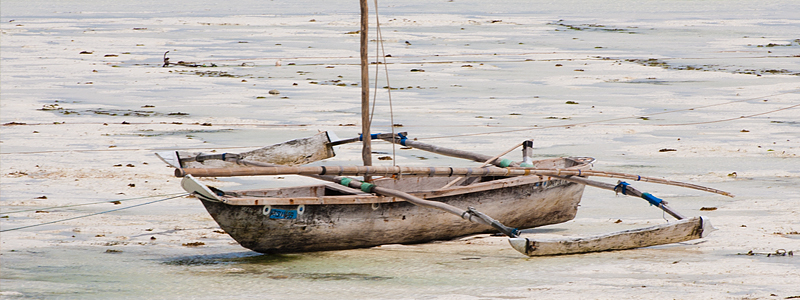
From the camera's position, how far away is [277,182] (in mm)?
11328

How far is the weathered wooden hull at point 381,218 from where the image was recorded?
7715 mm

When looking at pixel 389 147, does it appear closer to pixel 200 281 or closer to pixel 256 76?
pixel 200 281

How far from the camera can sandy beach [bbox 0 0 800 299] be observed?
7344 millimetres

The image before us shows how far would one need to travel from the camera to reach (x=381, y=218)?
8180 mm

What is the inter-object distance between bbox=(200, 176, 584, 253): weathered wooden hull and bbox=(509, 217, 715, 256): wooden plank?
3.10 ft

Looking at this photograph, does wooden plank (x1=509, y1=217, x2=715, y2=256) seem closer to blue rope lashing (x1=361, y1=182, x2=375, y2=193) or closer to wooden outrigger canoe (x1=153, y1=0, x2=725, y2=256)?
wooden outrigger canoe (x1=153, y1=0, x2=725, y2=256)

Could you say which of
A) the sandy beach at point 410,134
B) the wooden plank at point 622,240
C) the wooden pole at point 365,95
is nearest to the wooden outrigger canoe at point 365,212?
the sandy beach at point 410,134

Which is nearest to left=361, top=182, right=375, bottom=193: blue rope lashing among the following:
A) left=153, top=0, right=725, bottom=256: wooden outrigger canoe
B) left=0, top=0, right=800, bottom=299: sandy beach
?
left=153, top=0, right=725, bottom=256: wooden outrigger canoe

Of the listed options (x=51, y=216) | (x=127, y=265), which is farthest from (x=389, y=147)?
(x=127, y=265)

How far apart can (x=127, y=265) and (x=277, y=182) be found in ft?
11.9

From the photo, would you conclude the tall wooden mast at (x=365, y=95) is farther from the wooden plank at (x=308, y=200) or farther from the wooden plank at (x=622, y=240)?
the wooden plank at (x=622, y=240)

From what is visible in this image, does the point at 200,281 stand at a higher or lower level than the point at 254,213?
lower

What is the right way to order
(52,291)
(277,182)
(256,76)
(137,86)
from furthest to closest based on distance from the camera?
(256,76)
(137,86)
(277,182)
(52,291)

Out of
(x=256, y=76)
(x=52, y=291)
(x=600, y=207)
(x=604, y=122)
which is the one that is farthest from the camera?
(x=256, y=76)
